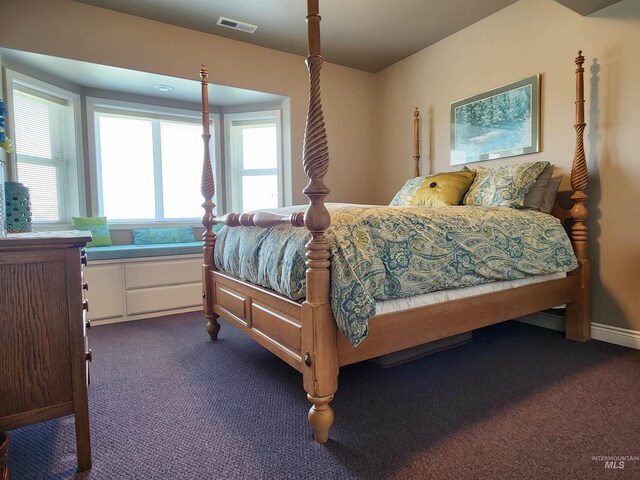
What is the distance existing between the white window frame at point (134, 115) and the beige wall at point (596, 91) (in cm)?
277

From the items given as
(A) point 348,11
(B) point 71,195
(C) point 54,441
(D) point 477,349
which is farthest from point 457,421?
(B) point 71,195

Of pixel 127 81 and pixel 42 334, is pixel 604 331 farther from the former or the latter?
pixel 127 81

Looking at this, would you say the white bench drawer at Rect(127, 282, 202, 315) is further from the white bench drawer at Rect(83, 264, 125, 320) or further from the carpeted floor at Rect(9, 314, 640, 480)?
the carpeted floor at Rect(9, 314, 640, 480)

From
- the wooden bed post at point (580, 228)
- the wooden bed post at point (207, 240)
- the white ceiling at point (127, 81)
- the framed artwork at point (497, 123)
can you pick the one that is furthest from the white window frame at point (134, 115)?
the wooden bed post at point (580, 228)

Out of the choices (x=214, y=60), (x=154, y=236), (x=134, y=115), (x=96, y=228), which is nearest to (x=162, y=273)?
(x=154, y=236)

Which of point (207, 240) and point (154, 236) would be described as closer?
point (207, 240)

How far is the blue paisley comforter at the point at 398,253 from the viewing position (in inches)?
53.6

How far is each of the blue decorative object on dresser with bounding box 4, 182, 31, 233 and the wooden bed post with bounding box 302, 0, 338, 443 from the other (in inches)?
48.9

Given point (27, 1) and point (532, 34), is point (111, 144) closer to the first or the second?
point (27, 1)

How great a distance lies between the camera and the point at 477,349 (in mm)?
2342

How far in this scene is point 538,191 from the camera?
244cm

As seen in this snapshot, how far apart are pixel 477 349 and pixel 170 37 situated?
351 cm

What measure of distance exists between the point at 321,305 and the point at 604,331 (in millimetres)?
2258

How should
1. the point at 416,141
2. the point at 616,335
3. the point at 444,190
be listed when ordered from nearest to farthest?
the point at 616,335, the point at 444,190, the point at 416,141
